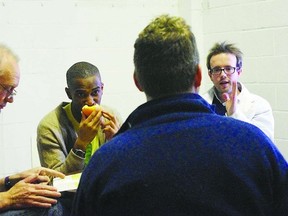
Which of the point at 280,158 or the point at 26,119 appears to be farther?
the point at 26,119

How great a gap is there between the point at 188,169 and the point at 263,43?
7.91 feet

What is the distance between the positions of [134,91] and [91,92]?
1.24m

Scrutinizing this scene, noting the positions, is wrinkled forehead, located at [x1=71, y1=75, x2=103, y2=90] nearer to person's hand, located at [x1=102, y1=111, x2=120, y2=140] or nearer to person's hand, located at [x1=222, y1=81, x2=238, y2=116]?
person's hand, located at [x1=102, y1=111, x2=120, y2=140]

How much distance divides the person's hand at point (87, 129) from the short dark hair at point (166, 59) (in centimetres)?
92

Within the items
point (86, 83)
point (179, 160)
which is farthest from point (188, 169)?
point (86, 83)

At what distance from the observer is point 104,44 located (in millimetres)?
3223

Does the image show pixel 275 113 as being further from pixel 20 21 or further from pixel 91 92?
pixel 20 21

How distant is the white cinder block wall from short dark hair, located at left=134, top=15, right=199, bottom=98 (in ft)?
6.44

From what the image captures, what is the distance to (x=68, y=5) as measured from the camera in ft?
10.1

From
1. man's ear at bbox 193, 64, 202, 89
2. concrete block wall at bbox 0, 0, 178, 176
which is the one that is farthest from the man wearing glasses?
man's ear at bbox 193, 64, 202, 89

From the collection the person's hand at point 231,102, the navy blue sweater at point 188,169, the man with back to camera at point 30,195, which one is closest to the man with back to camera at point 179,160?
the navy blue sweater at point 188,169

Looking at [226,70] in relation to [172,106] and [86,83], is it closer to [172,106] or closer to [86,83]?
[86,83]

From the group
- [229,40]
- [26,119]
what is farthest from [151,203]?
[229,40]

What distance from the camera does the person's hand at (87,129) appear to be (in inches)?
77.4
